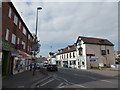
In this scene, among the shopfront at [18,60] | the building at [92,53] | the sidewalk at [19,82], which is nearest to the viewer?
the sidewalk at [19,82]

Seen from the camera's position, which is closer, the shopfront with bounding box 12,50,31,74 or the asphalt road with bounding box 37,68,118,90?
the asphalt road with bounding box 37,68,118,90

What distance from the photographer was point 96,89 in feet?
26.0

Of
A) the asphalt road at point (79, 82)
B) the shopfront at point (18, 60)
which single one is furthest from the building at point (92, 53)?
the asphalt road at point (79, 82)

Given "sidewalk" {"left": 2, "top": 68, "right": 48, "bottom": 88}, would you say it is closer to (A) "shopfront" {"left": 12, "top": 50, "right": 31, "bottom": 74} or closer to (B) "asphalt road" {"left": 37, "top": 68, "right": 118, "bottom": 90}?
(B) "asphalt road" {"left": 37, "top": 68, "right": 118, "bottom": 90}

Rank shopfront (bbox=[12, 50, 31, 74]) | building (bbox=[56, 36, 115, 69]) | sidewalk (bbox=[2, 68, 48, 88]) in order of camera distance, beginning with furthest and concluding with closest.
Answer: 1. building (bbox=[56, 36, 115, 69])
2. shopfront (bbox=[12, 50, 31, 74])
3. sidewalk (bbox=[2, 68, 48, 88])

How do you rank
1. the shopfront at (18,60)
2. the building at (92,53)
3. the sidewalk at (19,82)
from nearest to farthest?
the sidewalk at (19,82), the shopfront at (18,60), the building at (92,53)

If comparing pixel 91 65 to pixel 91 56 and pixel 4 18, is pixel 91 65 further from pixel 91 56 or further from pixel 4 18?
pixel 4 18

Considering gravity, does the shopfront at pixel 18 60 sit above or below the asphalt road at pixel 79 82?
above

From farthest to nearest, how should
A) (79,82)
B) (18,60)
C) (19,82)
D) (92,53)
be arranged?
(92,53) → (18,60) → (79,82) → (19,82)

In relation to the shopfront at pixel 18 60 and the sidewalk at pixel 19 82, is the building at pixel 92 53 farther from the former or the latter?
the sidewalk at pixel 19 82

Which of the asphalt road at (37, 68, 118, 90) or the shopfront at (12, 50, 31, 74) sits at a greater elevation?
the shopfront at (12, 50, 31, 74)

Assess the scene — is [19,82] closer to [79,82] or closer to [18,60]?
[79,82]

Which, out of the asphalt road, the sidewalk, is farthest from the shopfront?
the asphalt road

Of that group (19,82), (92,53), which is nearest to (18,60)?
(19,82)
